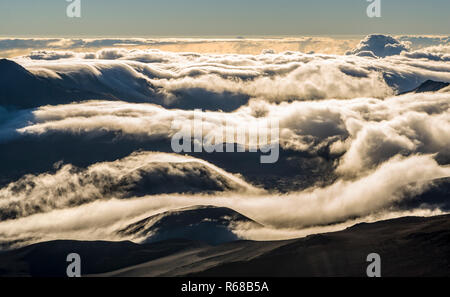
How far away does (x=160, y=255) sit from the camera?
634ft

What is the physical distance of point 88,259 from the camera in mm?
189250

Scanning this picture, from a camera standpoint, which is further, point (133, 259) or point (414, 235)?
point (133, 259)

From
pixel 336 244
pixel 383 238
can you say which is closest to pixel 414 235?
pixel 383 238

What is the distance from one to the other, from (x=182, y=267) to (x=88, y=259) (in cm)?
7093

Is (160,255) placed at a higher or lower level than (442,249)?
lower
